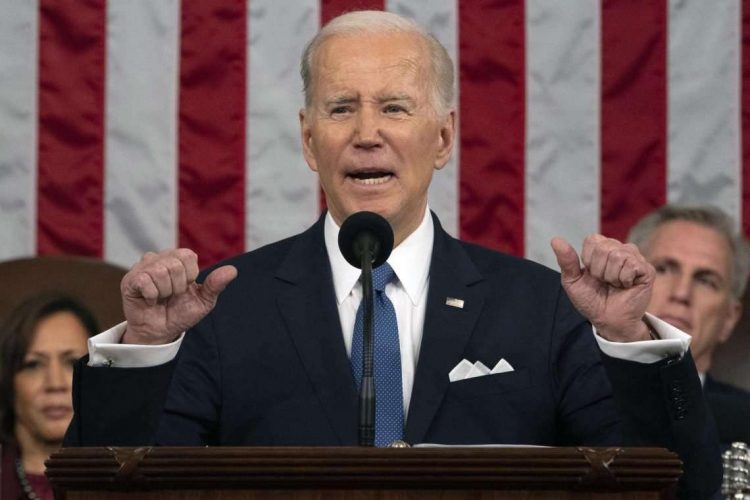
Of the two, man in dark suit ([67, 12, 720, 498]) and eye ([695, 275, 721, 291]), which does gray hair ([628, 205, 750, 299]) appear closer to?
eye ([695, 275, 721, 291])

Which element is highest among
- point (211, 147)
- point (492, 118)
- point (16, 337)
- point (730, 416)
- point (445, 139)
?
point (492, 118)

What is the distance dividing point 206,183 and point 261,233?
0.23 meters

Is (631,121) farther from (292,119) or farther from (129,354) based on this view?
(129,354)

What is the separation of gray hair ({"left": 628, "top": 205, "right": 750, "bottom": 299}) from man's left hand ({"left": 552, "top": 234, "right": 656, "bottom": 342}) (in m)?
2.14

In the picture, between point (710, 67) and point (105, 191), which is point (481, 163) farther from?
point (105, 191)

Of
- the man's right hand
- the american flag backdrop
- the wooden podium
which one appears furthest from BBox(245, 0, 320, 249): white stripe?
the wooden podium

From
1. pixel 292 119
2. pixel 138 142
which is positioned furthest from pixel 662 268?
pixel 138 142

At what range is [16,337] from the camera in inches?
175

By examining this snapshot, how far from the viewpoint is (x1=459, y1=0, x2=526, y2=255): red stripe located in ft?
16.2

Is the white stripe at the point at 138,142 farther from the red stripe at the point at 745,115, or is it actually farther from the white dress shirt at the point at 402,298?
the red stripe at the point at 745,115

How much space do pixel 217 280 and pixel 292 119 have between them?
2304mm

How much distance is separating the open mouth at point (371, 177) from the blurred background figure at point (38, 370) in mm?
1488

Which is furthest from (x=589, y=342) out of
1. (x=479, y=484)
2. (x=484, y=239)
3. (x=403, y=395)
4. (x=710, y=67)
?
(x=710, y=67)

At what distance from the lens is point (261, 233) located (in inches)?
192
